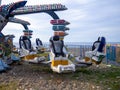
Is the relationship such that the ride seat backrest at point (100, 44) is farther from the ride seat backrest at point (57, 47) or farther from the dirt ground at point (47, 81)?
the ride seat backrest at point (57, 47)

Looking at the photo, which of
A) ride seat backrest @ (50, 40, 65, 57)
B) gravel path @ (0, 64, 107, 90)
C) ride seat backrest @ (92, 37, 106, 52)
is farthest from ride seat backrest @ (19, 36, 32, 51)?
ride seat backrest @ (50, 40, 65, 57)

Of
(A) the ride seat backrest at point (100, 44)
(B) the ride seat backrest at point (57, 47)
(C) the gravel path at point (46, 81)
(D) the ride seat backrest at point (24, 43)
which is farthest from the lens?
Result: (D) the ride seat backrest at point (24, 43)

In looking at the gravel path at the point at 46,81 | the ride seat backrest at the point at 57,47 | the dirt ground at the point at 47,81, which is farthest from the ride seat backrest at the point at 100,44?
the gravel path at the point at 46,81

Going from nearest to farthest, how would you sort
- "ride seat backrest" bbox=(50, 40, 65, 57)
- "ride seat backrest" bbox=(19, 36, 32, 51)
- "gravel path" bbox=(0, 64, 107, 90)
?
"gravel path" bbox=(0, 64, 107, 90), "ride seat backrest" bbox=(50, 40, 65, 57), "ride seat backrest" bbox=(19, 36, 32, 51)

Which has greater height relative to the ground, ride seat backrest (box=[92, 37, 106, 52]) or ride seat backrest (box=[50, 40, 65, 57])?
ride seat backrest (box=[50, 40, 65, 57])

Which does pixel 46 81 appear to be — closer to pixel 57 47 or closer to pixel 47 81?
pixel 47 81

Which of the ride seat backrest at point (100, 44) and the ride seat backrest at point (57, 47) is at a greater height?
the ride seat backrest at point (57, 47)

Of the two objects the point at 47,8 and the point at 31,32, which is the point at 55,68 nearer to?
the point at 47,8

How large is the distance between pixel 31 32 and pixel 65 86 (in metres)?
17.8

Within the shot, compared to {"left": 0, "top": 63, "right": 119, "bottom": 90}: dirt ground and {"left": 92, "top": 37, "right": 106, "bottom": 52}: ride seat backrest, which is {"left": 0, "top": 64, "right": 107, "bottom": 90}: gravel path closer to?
{"left": 0, "top": 63, "right": 119, "bottom": 90}: dirt ground

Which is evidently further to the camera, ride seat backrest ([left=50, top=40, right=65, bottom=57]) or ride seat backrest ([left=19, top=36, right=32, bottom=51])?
ride seat backrest ([left=19, top=36, right=32, bottom=51])

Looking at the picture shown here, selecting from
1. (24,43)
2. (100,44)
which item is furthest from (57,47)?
(24,43)

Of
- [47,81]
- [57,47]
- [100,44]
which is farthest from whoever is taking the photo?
[100,44]

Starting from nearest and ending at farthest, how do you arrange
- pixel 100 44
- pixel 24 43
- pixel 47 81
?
1. pixel 47 81
2. pixel 100 44
3. pixel 24 43
